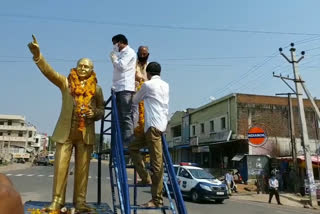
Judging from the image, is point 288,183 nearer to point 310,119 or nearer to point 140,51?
point 310,119

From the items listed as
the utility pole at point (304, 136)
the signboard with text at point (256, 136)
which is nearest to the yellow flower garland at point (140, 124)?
the utility pole at point (304, 136)

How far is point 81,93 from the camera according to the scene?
14.9 feet

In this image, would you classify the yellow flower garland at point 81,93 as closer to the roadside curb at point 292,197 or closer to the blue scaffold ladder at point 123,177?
the blue scaffold ladder at point 123,177

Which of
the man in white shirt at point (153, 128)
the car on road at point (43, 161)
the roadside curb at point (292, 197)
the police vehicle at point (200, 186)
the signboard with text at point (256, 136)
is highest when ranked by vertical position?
the signboard with text at point (256, 136)

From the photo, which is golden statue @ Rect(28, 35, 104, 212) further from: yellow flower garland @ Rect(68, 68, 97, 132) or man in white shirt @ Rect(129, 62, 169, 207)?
man in white shirt @ Rect(129, 62, 169, 207)

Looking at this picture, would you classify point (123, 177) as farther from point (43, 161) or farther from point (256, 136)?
point (43, 161)

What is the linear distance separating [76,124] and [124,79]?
84cm

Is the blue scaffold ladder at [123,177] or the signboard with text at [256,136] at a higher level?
the signboard with text at [256,136]

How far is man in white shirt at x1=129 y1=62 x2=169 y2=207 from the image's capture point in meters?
3.95

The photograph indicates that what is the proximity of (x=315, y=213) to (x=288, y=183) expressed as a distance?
26.9 ft

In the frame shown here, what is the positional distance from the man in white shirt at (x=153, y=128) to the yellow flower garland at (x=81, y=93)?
65cm

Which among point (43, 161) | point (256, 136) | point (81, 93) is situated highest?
point (256, 136)

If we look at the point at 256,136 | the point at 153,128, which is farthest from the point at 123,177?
the point at 256,136

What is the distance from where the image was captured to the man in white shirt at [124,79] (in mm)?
4367
